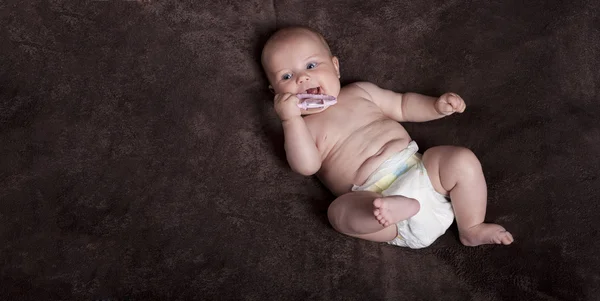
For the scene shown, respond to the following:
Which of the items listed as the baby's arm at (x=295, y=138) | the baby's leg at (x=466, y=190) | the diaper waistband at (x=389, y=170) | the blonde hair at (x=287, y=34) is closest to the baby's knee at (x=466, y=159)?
the baby's leg at (x=466, y=190)

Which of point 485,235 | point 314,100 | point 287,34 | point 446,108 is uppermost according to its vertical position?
point 287,34

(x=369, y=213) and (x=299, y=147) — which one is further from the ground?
(x=299, y=147)

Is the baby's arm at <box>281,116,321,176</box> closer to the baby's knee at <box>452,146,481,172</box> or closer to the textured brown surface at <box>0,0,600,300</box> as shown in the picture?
the textured brown surface at <box>0,0,600,300</box>

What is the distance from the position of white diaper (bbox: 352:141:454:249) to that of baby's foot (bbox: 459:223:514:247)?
0.06 meters

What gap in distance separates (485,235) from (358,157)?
1.25 feet

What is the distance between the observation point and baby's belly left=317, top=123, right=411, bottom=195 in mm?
1617

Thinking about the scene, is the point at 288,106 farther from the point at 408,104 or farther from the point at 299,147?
the point at 408,104

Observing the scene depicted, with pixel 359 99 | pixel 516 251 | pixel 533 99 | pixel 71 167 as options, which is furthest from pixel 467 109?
pixel 71 167

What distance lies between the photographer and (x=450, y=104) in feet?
5.26

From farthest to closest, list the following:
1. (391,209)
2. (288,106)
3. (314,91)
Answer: (314,91) → (288,106) → (391,209)

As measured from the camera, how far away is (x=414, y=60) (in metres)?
1.80

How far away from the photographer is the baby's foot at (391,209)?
1.31 metres

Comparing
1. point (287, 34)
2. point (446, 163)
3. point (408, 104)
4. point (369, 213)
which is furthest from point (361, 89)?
point (369, 213)

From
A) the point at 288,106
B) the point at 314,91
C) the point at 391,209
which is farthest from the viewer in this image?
the point at 314,91
